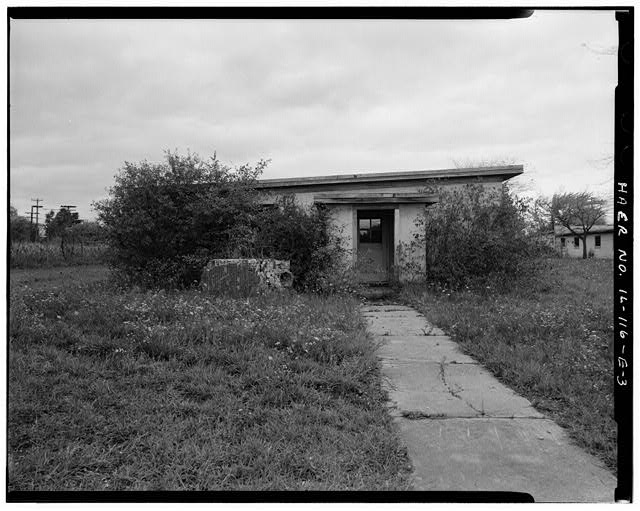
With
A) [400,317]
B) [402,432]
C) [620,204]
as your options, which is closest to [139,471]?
[402,432]

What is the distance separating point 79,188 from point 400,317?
446 cm

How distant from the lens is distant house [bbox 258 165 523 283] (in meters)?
9.16

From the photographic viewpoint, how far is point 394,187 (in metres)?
10.9

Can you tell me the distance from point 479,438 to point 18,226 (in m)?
2.78

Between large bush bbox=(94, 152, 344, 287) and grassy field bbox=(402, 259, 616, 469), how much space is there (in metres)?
2.50

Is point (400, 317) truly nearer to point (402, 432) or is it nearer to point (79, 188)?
point (402, 432)

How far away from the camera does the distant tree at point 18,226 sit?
2.00 m

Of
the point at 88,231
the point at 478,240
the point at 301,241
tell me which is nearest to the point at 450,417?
the point at 301,241

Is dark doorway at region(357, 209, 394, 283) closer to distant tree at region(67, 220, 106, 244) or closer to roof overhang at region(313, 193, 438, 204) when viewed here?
roof overhang at region(313, 193, 438, 204)

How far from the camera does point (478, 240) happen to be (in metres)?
8.67

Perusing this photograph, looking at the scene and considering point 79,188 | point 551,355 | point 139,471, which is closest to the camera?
point 139,471

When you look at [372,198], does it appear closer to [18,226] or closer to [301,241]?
[301,241]

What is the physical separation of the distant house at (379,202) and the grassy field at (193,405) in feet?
15.0

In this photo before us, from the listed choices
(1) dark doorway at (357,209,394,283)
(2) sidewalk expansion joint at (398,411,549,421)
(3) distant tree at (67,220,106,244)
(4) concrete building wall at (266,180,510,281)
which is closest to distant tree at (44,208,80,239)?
(3) distant tree at (67,220,106,244)
